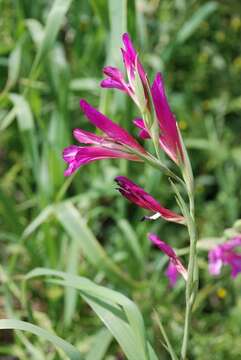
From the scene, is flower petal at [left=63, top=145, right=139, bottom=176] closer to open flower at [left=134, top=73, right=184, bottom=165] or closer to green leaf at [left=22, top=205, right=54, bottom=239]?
open flower at [left=134, top=73, right=184, bottom=165]

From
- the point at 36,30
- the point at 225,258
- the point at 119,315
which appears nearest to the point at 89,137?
the point at 119,315

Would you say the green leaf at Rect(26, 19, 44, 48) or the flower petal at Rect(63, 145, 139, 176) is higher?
the green leaf at Rect(26, 19, 44, 48)

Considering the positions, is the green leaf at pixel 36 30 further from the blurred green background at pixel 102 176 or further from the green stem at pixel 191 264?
the green stem at pixel 191 264

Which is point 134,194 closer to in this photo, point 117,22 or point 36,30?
point 117,22

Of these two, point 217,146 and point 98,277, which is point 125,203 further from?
point 217,146

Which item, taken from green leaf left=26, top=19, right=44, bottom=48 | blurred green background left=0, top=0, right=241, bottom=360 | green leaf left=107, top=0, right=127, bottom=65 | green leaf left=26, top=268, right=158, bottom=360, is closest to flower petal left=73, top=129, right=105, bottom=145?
green leaf left=26, top=268, right=158, bottom=360

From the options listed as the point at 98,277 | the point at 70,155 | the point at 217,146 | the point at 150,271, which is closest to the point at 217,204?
the point at 217,146
